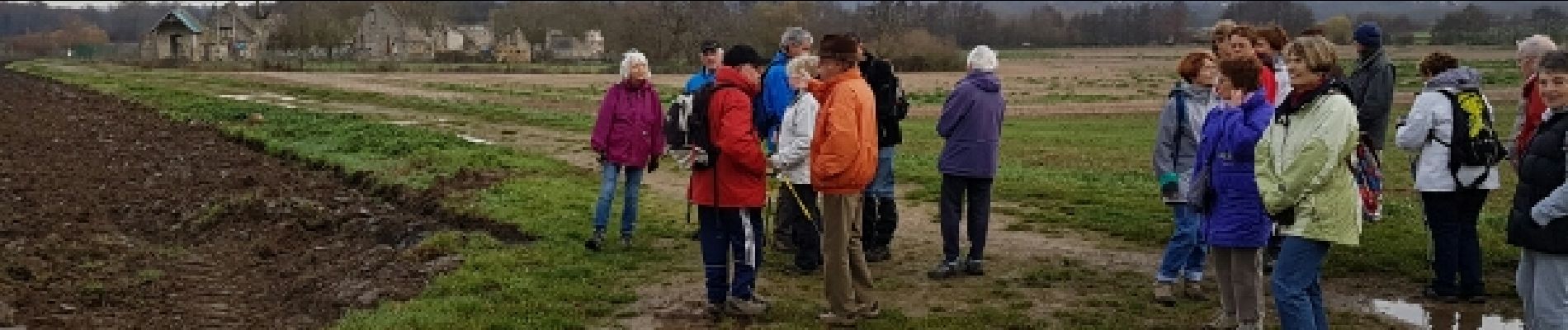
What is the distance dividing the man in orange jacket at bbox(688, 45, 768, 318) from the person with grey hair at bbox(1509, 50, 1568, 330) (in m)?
4.19

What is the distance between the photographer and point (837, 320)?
7934 millimetres

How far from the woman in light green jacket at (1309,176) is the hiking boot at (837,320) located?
8.41 feet

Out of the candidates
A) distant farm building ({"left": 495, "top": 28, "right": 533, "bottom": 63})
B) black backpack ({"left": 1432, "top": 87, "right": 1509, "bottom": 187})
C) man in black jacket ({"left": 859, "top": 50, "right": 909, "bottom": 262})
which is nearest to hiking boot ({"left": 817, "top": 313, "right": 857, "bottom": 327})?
man in black jacket ({"left": 859, "top": 50, "right": 909, "bottom": 262})

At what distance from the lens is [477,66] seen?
73812 millimetres

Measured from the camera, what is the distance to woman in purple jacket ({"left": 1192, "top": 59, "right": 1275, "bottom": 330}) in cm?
684

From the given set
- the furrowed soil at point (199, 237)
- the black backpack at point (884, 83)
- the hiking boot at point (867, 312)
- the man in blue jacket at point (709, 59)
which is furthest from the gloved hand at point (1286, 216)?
the furrowed soil at point (199, 237)

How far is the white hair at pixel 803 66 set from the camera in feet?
26.2

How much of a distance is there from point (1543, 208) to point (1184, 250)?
2.69m

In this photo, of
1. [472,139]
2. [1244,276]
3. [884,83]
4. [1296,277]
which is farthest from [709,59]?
[472,139]

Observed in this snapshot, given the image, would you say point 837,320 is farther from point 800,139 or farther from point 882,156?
point 882,156

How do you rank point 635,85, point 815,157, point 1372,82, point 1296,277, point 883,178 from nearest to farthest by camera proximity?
point 1296,277 → point 815,157 → point 1372,82 → point 883,178 → point 635,85

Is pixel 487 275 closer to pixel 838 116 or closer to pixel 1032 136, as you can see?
pixel 838 116

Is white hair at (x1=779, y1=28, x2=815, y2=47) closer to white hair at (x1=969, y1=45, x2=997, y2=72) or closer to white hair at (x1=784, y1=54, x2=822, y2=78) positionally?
white hair at (x1=784, y1=54, x2=822, y2=78)

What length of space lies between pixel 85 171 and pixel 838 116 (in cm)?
1368
